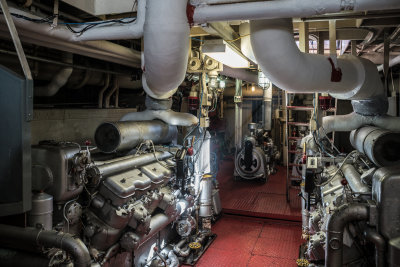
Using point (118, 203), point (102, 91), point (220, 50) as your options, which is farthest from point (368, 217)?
point (102, 91)

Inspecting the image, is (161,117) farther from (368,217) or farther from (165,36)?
(368,217)

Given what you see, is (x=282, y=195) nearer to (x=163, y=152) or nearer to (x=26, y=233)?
(x=163, y=152)

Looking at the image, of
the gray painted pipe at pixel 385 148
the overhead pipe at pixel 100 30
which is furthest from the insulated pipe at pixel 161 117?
the gray painted pipe at pixel 385 148

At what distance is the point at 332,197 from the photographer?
3738 mm

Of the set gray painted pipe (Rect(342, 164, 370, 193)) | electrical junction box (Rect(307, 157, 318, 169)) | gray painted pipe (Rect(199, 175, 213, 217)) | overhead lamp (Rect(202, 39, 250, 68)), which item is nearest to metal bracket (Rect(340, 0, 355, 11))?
gray painted pipe (Rect(342, 164, 370, 193))

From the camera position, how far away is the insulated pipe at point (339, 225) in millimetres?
2585

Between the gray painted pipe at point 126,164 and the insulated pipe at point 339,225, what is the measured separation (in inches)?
81.7

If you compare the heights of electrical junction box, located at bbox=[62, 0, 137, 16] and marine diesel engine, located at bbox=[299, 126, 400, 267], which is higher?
electrical junction box, located at bbox=[62, 0, 137, 16]

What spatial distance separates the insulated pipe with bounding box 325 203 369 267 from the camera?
259 cm

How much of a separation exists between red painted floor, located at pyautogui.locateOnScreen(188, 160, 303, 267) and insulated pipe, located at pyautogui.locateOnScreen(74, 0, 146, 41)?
3.14 meters

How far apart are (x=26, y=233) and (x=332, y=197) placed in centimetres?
298

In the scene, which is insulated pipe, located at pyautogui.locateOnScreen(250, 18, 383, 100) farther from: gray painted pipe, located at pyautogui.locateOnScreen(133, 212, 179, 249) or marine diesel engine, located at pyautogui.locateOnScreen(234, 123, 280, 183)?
marine diesel engine, located at pyautogui.locateOnScreen(234, 123, 280, 183)

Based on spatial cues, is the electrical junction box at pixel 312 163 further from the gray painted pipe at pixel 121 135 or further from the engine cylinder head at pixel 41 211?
the engine cylinder head at pixel 41 211

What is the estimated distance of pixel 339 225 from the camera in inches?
105
